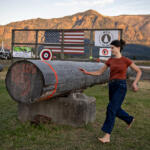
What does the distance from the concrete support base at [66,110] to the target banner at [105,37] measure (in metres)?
8.17

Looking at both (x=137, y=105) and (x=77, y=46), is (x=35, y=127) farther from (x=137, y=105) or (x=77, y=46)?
(x=77, y=46)

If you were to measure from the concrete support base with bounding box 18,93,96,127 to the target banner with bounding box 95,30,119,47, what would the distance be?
817 centimetres

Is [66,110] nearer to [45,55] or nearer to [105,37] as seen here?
[45,55]

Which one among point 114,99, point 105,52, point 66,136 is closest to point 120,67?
point 114,99

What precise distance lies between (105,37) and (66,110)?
861cm

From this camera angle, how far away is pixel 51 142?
3.49 metres

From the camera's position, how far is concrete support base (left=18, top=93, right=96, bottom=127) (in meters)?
4.25

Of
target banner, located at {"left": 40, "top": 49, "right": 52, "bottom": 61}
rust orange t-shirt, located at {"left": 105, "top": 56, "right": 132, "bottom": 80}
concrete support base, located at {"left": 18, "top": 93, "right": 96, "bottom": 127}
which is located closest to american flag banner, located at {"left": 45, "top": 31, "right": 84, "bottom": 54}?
target banner, located at {"left": 40, "top": 49, "right": 52, "bottom": 61}

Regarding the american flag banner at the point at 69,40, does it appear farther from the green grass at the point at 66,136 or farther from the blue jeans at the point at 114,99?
the blue jeans at the point at 114,99

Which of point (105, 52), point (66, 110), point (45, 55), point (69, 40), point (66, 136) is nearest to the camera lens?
point (66, 136)

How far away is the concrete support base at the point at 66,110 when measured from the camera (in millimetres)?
4250

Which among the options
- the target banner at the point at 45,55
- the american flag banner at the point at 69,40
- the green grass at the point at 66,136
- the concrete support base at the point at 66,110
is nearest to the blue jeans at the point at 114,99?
the green grass at the point at 66,136

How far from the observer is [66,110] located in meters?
4.29

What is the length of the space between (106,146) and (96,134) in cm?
57
